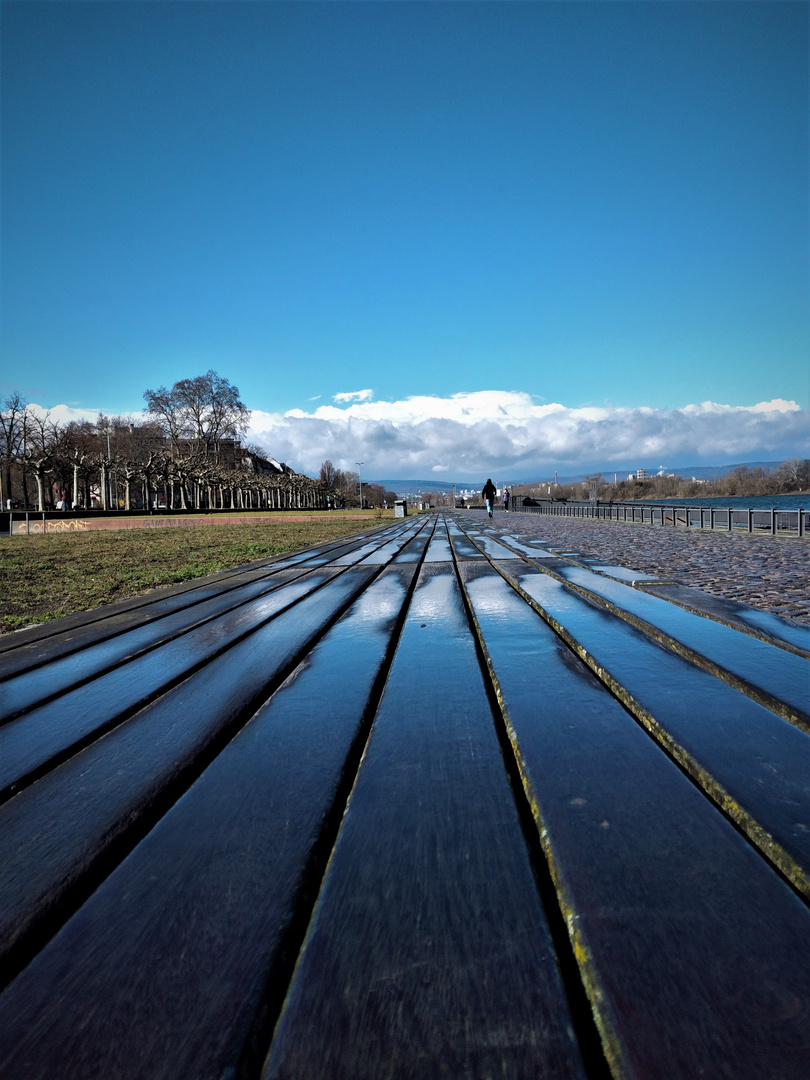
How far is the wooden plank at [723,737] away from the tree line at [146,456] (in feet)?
129

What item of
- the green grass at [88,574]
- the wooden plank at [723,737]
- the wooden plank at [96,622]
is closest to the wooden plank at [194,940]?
the wooden plank at [723,737]

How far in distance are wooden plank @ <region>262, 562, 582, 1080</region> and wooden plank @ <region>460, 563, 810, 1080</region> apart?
0.06 m

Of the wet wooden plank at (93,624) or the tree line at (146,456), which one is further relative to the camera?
the tree line at (146,456)

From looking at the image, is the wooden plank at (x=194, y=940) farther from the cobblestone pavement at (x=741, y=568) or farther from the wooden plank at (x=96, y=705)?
the cobblestone pavement at (x=741, y=568)

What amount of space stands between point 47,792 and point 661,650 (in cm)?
198

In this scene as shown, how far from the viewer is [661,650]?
2.27m

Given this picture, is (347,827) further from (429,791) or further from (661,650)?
(661,650)

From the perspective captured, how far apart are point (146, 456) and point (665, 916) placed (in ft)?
203

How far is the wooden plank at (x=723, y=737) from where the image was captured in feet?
3.30

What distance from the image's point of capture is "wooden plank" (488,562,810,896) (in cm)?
100

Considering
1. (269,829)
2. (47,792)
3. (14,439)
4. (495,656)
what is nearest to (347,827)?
(269,829)

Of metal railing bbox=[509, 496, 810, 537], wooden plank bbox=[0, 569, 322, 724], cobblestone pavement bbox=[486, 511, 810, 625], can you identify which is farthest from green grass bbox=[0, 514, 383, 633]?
metal railing bbox=[509, 496, 810, 537]

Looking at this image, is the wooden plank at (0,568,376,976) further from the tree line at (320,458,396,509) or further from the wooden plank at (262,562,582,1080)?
the tree line at (320,458,396,509)

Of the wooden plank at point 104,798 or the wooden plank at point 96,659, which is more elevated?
the wooden plank at point 104,798
